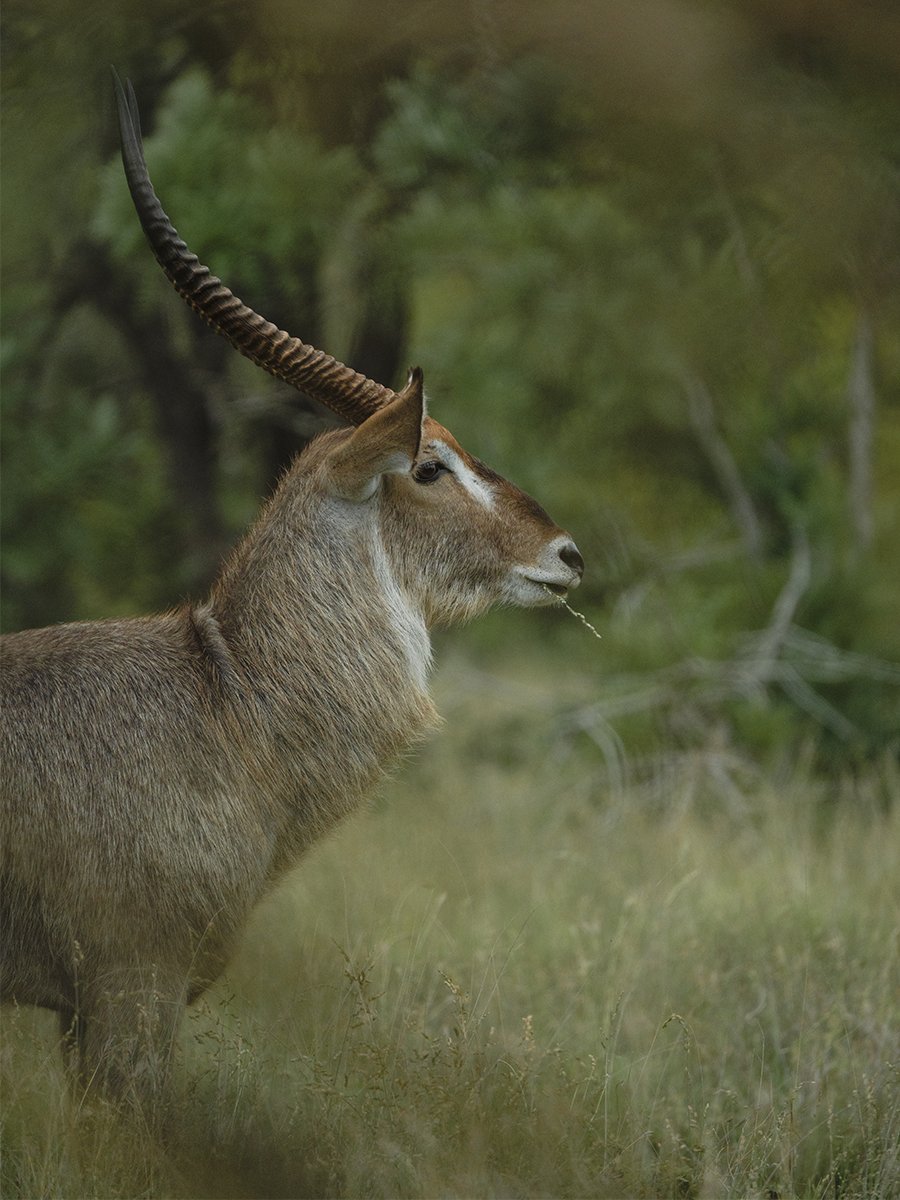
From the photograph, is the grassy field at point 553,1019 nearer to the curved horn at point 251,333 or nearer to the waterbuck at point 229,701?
the waterbuck at point 229,701

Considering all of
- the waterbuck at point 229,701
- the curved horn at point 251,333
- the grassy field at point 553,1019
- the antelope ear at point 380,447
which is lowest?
the grassy field at point 553,1019

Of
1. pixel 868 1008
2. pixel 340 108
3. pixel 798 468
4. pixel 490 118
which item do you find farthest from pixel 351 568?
pixel 798 468

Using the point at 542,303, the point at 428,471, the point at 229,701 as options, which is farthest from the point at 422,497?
the point at 542,303

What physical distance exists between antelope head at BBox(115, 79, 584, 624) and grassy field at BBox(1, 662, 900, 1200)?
0.87 meters

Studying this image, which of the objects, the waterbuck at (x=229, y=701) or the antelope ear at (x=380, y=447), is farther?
the antelope ear at (x=380, y=447)

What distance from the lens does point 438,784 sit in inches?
344

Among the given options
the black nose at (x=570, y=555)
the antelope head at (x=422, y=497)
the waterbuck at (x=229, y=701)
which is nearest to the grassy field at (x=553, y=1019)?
the waterbuck at (x=229, y=701)

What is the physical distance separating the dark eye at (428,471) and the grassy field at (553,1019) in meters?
1.07

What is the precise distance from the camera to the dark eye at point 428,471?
359 cm

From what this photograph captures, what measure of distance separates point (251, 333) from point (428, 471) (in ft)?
1.96

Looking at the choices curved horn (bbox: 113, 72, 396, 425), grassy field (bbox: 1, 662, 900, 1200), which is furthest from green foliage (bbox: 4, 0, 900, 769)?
grassy field (bbox: 1, 662, 900, 1200)

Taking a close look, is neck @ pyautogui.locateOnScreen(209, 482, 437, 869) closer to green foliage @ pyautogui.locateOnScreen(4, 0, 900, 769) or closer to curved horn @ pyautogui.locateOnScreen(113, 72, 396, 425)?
curved horn @ pyautogui.locateOnScreen(113, 72, 396, 425)

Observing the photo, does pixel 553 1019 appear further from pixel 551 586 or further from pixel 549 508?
pixel 549 508

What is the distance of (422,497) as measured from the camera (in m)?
3.59
